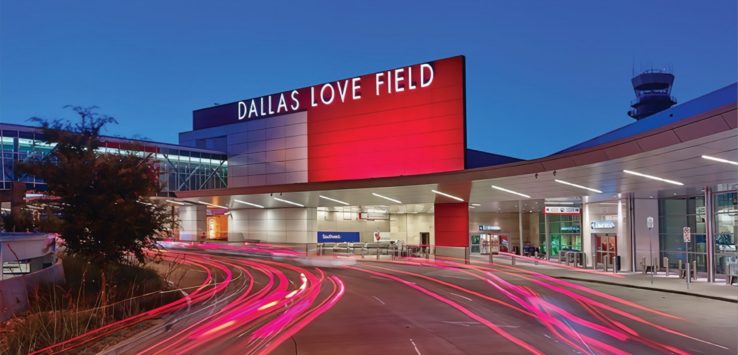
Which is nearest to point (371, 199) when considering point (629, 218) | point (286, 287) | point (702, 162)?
point (629, 218)

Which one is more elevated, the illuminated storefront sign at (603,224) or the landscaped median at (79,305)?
the illuminated storefront sign at (603,224)

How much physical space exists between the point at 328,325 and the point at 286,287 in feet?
33.6

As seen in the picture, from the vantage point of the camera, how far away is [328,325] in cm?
1616

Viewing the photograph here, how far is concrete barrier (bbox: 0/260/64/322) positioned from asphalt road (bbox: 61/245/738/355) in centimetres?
343

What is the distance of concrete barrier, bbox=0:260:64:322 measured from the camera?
49.1ft

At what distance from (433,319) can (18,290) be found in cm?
1072

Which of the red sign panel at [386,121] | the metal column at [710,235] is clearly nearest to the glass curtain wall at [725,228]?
the metal column at [710,235]

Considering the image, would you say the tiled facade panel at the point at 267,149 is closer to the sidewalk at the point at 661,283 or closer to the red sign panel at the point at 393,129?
the red sign panel at the point at 393,129

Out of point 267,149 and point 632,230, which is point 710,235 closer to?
point 632,230

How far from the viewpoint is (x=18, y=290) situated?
16078mm

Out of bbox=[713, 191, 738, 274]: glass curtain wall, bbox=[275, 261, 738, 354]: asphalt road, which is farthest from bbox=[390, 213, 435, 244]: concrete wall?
bbox=[275, 261, 738, 354]: asphalt road

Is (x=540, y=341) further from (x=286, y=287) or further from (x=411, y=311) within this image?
(x=286, y=287)

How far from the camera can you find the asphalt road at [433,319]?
1316 centimetres

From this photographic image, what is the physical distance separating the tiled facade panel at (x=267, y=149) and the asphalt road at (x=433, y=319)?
2787cm
